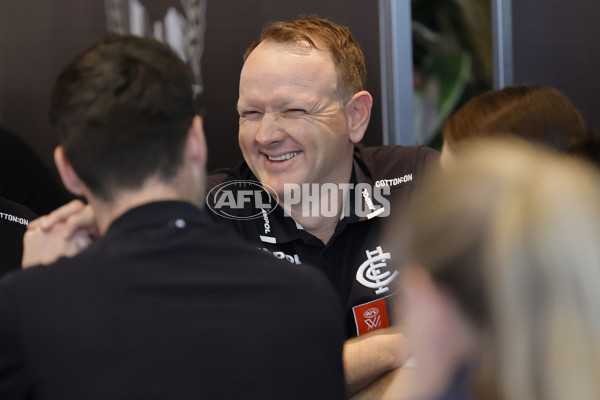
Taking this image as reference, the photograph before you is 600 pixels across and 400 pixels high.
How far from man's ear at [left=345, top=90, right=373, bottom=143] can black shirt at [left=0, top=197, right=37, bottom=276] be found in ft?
3.01

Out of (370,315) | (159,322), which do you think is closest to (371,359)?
(370,315)

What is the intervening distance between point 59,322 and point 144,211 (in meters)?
0.19

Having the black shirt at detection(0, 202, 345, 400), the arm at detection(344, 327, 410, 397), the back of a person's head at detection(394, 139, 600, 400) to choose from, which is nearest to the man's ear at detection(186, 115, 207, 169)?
the black shirt at detection(0, 202, 345, 400)

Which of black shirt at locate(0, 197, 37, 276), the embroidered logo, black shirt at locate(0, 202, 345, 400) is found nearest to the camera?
black shirt at locate(0, 202, 345, 400)

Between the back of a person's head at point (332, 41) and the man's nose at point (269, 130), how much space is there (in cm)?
20

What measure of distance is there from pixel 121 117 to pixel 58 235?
361 mm

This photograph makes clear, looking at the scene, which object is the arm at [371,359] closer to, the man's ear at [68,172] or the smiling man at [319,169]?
the smiling man at [319,169]

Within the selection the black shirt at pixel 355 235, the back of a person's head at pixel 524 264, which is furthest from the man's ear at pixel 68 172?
the black shirt at pixel 355 235

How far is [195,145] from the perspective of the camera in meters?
1.22

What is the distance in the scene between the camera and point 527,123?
1893mm

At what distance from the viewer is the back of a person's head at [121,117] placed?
116 centimetres

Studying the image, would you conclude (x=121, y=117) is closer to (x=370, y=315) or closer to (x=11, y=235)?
(x=11, y=235)

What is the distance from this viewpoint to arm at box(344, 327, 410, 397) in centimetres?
169

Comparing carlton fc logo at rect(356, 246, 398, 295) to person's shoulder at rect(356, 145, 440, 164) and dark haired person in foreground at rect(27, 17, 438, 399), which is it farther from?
person's shoulder at rect(356, 145, 440, 164)
